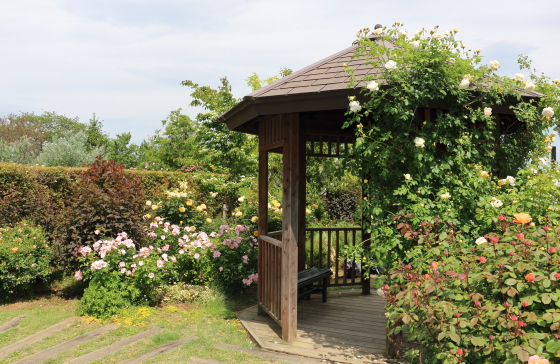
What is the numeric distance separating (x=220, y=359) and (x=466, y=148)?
291cm

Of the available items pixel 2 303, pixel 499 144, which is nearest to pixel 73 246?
pixel 2 303

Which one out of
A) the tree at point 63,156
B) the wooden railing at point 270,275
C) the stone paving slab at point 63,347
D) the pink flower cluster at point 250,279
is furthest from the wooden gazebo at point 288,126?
the tree at point 63,156

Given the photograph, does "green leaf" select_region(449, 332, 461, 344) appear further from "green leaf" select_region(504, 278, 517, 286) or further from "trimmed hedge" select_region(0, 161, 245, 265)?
"trimmed hedge" select_region(0, 161, 245, 265)

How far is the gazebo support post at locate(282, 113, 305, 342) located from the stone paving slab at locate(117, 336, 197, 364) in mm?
1036

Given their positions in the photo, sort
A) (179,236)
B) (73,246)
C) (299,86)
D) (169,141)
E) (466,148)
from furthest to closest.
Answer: (169,141)
(179,236)
(73,246)
(299,86)
(466,148)

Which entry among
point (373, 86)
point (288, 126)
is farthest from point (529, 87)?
point (288, 126)

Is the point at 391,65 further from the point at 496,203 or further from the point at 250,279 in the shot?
the point at 250,279

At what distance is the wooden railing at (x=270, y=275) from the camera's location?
189 inches

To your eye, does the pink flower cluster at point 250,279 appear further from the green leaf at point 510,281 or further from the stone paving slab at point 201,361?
the green leaf at point 510,281

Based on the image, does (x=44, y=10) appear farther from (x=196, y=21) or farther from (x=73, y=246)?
(x=73, y=246)

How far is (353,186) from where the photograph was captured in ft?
42.1

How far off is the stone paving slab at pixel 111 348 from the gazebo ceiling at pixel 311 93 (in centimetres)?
255

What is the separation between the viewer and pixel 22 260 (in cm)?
617

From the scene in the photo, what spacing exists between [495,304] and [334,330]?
2.44m
